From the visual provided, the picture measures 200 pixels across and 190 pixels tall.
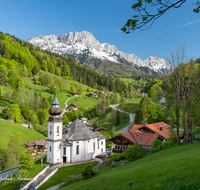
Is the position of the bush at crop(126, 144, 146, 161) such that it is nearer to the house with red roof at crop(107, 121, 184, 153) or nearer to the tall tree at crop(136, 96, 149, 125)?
the house with red roof at crop(107, 121, 184, 153)

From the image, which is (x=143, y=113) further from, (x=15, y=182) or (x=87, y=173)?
(x=15, y=182)

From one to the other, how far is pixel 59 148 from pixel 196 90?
28.6 metres

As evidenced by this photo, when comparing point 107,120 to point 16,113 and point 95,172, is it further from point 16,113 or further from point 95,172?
point 95,172

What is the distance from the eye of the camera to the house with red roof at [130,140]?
3675 cm

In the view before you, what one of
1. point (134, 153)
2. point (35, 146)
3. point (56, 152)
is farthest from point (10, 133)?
point (134, 153)

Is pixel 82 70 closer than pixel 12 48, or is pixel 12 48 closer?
pixel 12 48

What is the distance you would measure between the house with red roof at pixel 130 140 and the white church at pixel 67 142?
5451mm

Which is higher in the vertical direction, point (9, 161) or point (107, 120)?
point (107, 120)

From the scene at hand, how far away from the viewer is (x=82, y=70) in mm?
175750

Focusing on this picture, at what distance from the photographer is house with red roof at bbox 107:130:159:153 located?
36.8 m

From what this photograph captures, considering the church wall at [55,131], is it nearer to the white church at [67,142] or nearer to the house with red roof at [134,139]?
the white church at [67,142]

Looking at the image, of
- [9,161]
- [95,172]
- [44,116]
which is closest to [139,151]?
[95,172]

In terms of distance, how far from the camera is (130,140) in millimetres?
37375

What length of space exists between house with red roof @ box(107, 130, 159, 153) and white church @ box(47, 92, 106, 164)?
545cm
